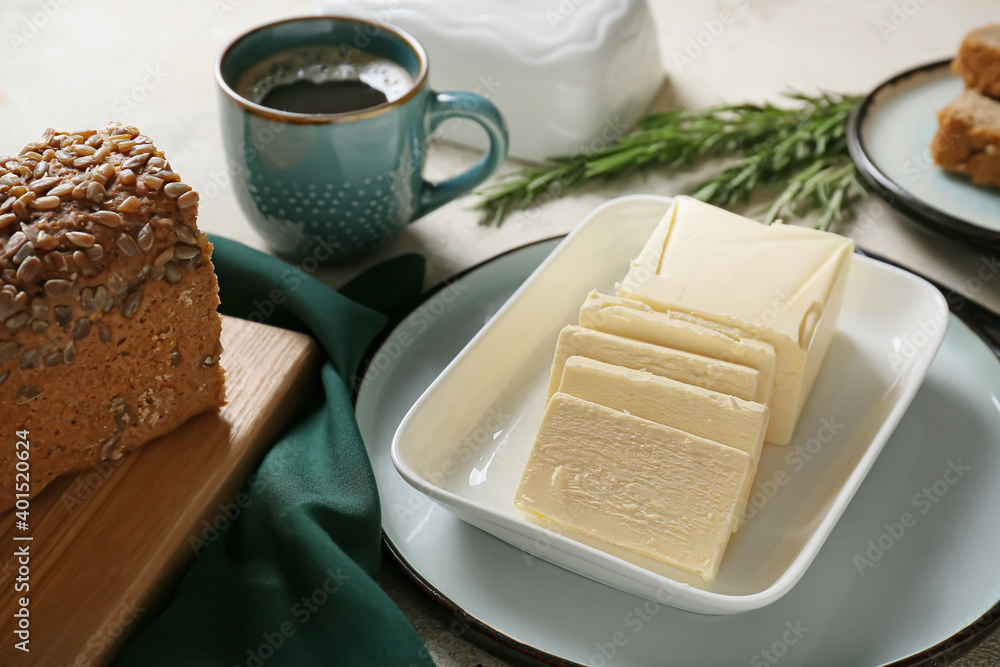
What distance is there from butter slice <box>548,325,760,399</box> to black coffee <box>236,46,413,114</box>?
58cm

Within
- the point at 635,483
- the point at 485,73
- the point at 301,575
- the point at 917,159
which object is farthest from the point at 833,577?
the point at 485,73

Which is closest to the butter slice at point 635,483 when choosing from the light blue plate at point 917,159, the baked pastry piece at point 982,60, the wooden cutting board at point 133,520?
the wooden cutting board at point 133,520

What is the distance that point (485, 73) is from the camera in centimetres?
183

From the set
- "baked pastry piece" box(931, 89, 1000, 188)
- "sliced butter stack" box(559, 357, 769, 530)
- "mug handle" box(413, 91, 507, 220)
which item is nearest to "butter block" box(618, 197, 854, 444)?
"sliced butter stack" box(559, 357, 769, 530)

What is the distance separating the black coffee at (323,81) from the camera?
1498 millimetres

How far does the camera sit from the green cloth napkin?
99cm

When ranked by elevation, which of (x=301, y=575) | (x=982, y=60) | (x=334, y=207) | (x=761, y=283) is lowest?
(x=301, y=575)

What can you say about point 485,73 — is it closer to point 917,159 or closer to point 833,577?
point 917,159

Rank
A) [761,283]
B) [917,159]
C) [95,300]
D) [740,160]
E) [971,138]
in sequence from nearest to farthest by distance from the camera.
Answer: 1. [95,300]
2. [761,283]
3. [971,138]
4. [917,159]
5. [740,160]

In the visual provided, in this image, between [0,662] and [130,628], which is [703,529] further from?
[0,662]

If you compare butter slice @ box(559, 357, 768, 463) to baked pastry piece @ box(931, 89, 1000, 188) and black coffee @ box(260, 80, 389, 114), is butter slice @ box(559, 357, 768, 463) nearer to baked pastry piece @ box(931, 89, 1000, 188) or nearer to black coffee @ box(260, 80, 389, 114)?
black coffee @ box(260, 80, 389, 114)

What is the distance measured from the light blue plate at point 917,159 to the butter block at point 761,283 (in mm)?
401

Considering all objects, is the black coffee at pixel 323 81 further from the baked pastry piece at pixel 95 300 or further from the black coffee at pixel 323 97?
the baked pastry piece at pixel 95 300

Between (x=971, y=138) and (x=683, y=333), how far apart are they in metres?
0.94
